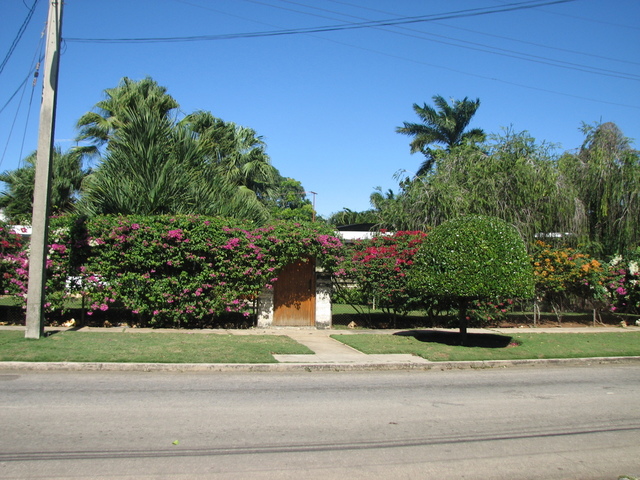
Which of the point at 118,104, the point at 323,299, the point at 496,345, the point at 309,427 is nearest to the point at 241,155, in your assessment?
the point at 118,104

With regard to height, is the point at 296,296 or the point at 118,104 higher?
the point at 118,104

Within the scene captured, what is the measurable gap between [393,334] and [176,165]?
7.94 metres

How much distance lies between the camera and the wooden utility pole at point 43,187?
11.5 m

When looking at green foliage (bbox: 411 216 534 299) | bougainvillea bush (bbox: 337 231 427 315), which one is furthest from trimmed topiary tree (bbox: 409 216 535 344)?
bougainvillea bush (bbox: 337 231 427 315)

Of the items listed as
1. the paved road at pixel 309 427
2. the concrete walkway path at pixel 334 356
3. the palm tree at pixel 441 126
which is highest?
the palm tree at pixel 441 126

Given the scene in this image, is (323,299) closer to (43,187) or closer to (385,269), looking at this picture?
(385,269)

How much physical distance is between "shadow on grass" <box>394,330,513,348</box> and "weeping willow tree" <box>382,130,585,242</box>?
14.8ft

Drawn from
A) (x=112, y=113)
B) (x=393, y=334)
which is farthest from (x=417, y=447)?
(x=112, y=113)

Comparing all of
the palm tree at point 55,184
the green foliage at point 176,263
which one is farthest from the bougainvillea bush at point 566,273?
the palm tree at point 55,184

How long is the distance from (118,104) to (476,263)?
15252mm

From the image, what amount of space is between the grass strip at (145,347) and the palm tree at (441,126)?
3023cm

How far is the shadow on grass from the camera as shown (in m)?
13.5

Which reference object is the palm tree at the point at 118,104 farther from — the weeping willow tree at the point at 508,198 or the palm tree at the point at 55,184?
the weeping willow tree at the point at 508,198

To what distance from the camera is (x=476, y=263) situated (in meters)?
11.7
